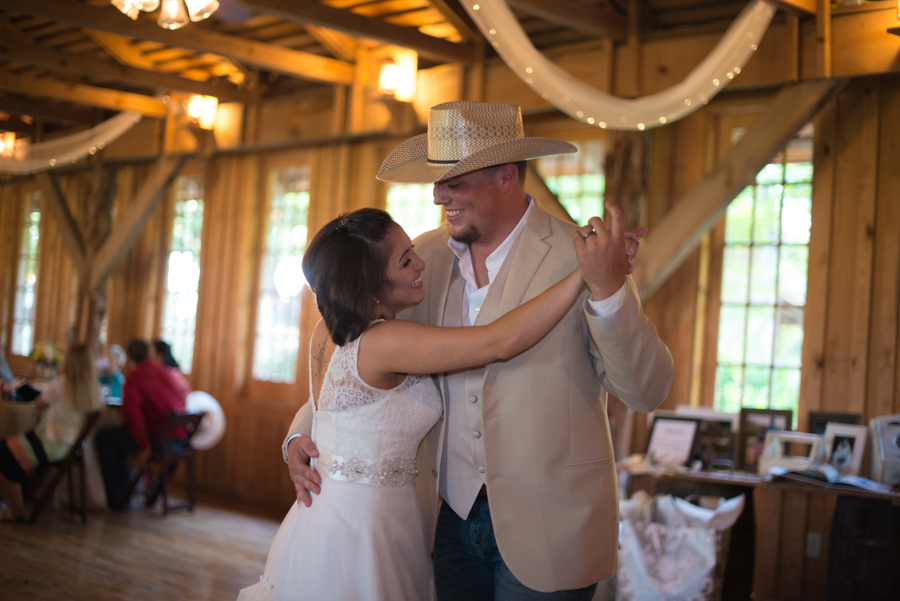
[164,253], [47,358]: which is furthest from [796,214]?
[47,358]

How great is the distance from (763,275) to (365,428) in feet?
12.0

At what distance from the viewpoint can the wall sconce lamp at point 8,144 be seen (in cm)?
649

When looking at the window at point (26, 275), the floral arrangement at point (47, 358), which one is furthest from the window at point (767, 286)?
the window at point (26, 275)

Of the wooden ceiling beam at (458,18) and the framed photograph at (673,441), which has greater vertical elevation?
the wooden ceiling beam at (458,18)

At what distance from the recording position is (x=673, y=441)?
14.5 ft

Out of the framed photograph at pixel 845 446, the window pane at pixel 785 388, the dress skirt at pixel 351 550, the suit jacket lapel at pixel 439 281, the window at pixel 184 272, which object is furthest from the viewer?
the window at pixel 184 272

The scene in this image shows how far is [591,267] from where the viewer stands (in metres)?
1.63

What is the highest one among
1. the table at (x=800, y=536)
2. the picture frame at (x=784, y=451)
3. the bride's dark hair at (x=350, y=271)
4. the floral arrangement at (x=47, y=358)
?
the bride's dark hair at (x=350, y=271)

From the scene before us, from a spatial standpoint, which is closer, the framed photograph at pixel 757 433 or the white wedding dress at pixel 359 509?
the white wedding dress at pixel 359 509

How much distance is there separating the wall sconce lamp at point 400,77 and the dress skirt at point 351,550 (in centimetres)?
437

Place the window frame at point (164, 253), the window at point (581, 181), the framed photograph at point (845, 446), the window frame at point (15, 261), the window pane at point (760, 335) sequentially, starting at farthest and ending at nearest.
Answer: the window frame at point (15, 261) → the window frame at point (164, 253) → the window at point (581, 181) → the window pane at point (760, 335) → the framed photograph at point (845, 446)

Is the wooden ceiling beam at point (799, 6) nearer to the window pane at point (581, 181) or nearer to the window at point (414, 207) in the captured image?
the window pane at point (581, 181)

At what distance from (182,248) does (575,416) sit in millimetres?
7087

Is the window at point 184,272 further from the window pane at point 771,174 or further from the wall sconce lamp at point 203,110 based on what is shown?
the window pane at point 771,174
